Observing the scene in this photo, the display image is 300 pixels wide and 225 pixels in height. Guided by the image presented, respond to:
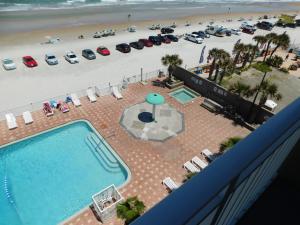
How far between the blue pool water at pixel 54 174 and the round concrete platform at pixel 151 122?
3.46 m

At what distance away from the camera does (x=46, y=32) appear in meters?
50.8

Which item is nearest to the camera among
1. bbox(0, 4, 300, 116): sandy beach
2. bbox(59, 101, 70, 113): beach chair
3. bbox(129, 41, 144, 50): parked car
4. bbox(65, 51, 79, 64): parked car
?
bbox(59, 101, 70, 113): beach chair

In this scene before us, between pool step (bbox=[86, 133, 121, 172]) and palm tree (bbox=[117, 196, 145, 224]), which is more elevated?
palm tree (bbox=[117, 196, 145, 224])

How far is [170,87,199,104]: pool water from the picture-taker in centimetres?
2827

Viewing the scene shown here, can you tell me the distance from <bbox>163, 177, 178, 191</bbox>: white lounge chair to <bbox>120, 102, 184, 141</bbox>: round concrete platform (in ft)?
16.5

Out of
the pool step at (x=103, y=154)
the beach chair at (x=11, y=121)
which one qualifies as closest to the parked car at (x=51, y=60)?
the beach chair at (x=11, y=121)

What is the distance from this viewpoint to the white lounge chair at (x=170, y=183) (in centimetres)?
1672

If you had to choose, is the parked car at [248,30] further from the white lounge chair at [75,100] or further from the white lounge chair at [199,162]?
the white lounge chair at [199,162]

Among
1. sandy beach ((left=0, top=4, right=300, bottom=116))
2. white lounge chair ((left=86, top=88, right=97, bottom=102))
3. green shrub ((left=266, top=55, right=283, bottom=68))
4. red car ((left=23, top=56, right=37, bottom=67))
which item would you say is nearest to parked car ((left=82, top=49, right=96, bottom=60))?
sandy beach ((left=0, top=4, right=300, bottom=116))

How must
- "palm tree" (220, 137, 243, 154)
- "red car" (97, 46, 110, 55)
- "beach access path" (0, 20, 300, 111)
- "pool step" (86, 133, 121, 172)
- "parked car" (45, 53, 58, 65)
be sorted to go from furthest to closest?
1. "red car" (97, 46, 110, 55)
2. "parked car" (45, 53, 58, 65)
3. "beach access path" (0, 20, 300, 111)
4. "palm tree" (220, 137, 243, 154)
5. "pool step" (86, 133, 121, 172)

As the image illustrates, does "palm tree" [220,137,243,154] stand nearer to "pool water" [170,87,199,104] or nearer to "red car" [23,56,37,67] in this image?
"pool water" [170,87,199,104]

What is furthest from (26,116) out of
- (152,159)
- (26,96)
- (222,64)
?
(222,64)

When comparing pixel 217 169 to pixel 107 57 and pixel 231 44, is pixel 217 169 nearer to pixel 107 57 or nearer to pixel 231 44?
pixel 107 57

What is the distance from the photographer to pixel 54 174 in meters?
18.0
